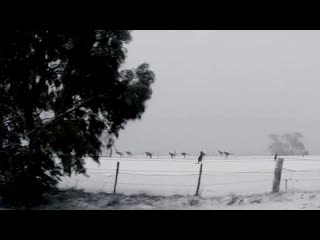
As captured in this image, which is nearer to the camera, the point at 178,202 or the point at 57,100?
the point at 178,202

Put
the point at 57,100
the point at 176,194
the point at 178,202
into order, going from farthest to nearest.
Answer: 1. the point at 176,194
2. the point at 57,100
3. the point at 178,202

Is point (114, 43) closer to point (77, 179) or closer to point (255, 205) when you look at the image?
point (77, 179)

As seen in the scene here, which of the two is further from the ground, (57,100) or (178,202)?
(57,100)

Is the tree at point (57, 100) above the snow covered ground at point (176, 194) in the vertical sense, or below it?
above

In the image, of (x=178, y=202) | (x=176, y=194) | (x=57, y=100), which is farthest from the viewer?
(x=176, y=194)

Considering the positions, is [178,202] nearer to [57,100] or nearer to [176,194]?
[176,194]

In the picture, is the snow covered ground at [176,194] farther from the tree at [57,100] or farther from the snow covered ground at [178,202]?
the tree at [57,100]

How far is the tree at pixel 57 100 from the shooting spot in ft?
22.2

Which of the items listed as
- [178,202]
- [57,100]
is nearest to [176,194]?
[178,202]


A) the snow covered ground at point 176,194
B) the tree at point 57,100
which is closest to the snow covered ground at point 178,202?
the snow covered ground at point 176,194

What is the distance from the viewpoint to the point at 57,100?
730cm
